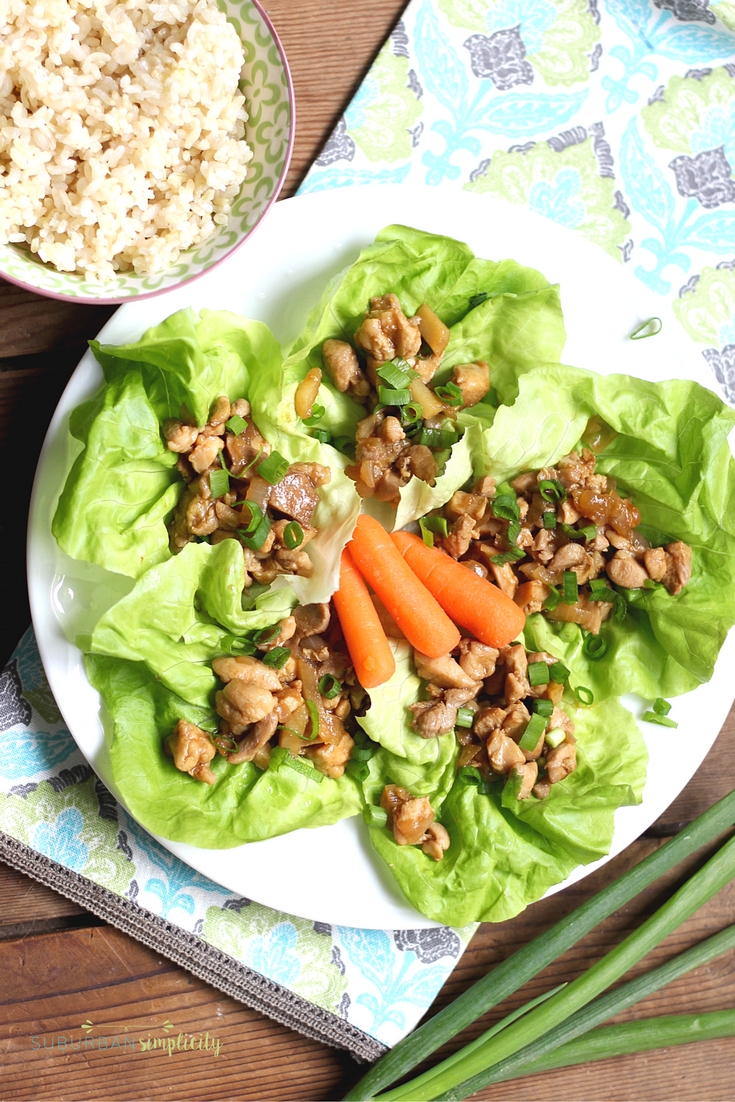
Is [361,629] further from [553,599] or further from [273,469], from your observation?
[553,599]

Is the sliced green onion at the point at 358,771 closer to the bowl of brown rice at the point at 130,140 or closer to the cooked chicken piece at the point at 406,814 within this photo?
the cooked chicken piece at the point at 406,814

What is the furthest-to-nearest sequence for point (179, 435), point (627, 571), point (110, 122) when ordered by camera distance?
point (627, 571) → point (179, 435) → point (110, 122)

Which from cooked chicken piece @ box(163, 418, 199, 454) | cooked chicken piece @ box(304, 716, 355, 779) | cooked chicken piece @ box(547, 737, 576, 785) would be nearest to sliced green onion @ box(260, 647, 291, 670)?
cooked chicken piece @ box(304, 716, 355, 779)

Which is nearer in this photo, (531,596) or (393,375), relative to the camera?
(393,375)

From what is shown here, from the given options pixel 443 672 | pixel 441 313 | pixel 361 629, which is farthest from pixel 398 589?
pixel 441 313

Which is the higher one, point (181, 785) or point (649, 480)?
point (649, 480)

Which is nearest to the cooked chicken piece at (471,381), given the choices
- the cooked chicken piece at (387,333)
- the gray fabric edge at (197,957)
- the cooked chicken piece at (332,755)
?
the cooked chicken piece at (387,333)

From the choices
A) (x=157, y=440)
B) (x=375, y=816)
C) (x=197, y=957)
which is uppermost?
(x=157, y=440)
